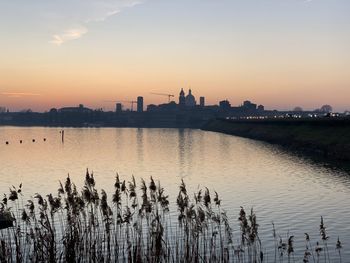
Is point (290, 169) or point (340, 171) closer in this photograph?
point (340, 171)

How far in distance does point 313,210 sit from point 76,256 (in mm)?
32569

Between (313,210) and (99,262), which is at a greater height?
(99,262)

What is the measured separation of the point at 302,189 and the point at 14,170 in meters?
50.4

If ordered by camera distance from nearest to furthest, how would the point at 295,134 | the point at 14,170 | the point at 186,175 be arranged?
the point at 186,175 < the point at 14,170 < the point at 295,134

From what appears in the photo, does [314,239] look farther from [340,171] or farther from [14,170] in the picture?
[14,170]

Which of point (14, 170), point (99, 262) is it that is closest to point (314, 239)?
point (99, 262)

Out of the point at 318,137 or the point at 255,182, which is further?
the point at 318,137

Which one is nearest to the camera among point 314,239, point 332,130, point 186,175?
point 314,239

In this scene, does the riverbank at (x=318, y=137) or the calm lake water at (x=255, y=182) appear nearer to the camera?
the calm lake water at (x=255, y=182)

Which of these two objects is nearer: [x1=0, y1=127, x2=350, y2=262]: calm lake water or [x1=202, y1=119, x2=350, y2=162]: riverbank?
[x1=0, y1=127, x2=350, y2=262]: calm lake water

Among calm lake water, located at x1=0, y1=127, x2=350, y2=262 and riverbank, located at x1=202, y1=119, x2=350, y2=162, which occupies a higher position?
riverbank, located at x1=202, y1=119, x2=350, y2=162

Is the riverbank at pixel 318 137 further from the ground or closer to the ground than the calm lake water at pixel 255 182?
further from the ground

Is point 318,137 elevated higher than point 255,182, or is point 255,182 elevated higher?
point 318,137

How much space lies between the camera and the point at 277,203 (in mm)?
50281
